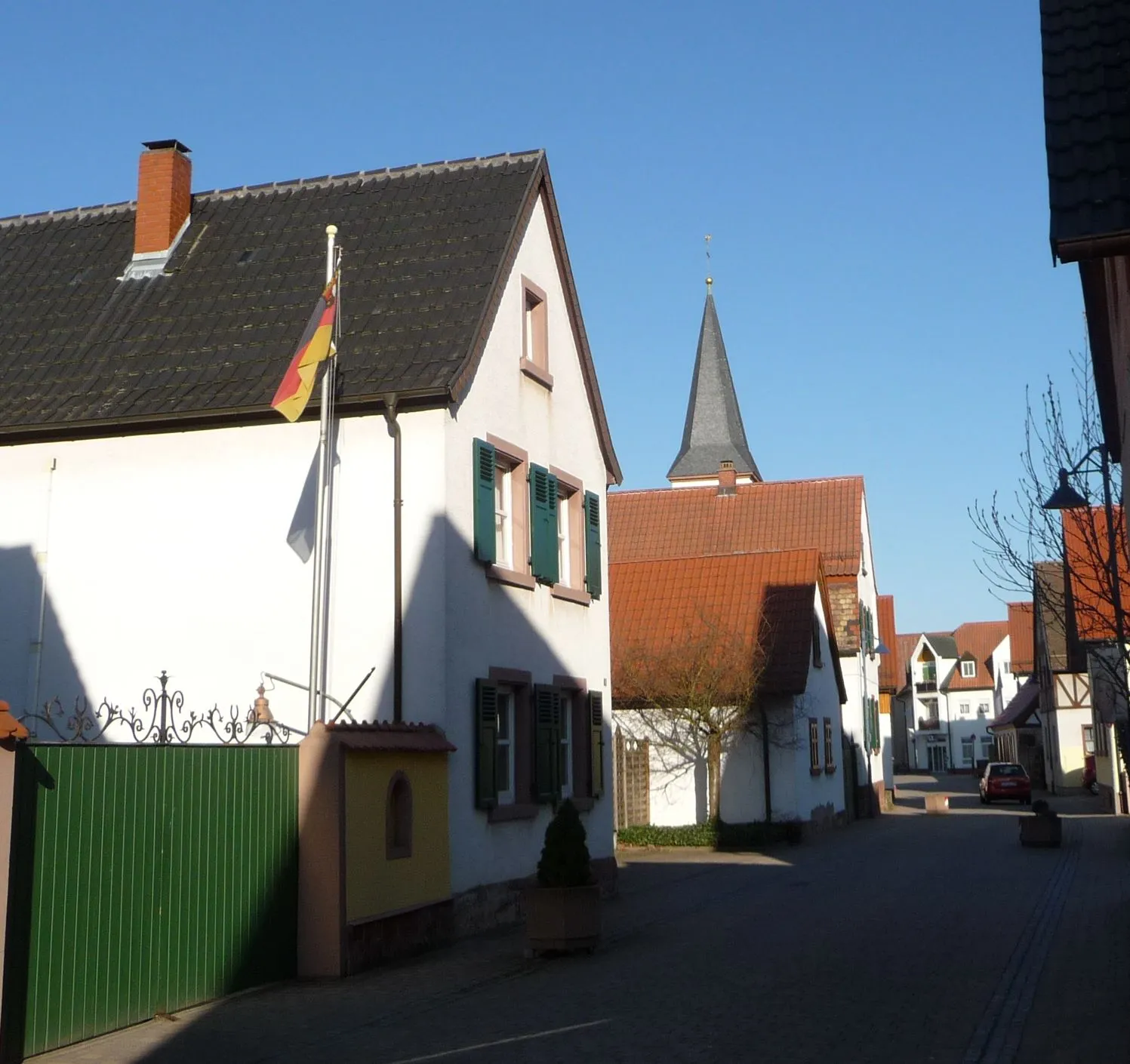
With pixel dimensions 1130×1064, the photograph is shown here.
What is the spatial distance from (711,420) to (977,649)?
192 ft

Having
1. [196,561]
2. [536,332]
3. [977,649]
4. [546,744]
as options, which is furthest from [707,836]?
[977,649]

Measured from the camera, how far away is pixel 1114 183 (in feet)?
31.4

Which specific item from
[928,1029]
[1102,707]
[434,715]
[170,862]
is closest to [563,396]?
[434,715]

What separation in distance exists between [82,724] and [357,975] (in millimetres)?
4305

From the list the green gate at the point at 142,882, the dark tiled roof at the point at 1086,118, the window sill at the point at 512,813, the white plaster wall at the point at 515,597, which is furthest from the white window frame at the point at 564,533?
the dark tiled roof at the point at 1086,118

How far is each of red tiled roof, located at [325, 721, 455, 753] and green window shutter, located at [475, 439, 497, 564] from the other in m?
2.31

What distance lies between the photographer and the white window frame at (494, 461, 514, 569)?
18.6 m

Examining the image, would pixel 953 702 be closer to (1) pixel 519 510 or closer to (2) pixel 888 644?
(2) pixel 888 644

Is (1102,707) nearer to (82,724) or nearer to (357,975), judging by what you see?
(357,975)

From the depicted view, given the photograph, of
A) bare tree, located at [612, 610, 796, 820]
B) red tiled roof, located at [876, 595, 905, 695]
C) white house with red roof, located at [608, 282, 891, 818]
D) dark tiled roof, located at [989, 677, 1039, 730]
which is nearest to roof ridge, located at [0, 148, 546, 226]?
bare tree, located at [612, 610, 796, 820]

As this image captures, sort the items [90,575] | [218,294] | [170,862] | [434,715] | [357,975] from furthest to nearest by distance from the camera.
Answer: [218,294], [90,575], [434,715], [357,975], [170,862]

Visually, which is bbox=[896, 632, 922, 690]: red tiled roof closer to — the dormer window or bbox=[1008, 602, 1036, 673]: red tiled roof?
bbox=[1008, 602, 1036, 673]: red tiled roof

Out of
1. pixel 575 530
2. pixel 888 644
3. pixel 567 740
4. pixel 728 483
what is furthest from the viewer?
pixel 888 644

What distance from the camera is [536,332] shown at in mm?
20281
